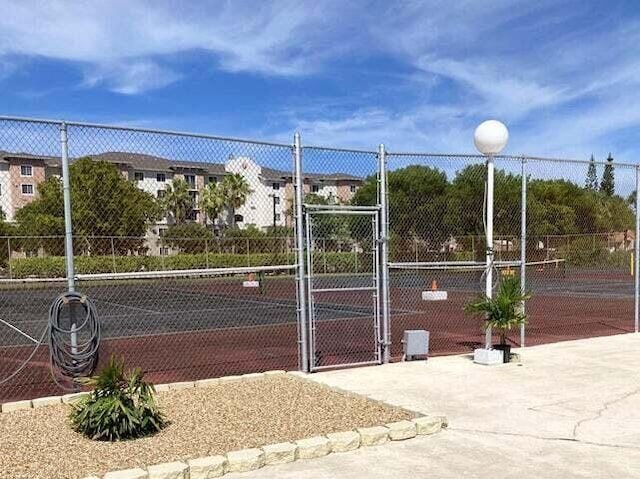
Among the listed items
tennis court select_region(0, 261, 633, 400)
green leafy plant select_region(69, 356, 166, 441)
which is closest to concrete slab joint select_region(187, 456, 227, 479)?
green leafy plant select_region(69, 356, 166, 441)

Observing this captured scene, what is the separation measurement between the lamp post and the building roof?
6.47ft

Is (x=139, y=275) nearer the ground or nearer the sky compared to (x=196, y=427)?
nearer the sky

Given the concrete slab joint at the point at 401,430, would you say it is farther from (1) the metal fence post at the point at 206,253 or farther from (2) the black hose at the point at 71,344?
(1) the metal fence post at the point at 206,253

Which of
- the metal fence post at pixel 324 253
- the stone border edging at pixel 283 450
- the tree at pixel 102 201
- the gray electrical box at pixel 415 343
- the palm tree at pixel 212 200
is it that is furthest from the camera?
the metal fence post at pixel 324 253

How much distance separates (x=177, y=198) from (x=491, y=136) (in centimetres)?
456

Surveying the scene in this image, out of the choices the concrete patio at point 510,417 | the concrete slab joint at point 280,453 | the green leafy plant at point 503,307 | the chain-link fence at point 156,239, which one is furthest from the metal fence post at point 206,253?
the concrete slab joint at point 280,453

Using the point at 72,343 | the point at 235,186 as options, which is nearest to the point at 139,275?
the point at 72,343

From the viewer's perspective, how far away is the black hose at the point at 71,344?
6578mm

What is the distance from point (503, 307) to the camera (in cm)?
883

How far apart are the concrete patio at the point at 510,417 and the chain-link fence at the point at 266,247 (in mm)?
1265

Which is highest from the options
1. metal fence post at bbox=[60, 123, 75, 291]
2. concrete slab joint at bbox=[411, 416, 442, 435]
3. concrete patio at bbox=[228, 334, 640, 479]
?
metal fence post at bbox=[60, 123, 75, 291]

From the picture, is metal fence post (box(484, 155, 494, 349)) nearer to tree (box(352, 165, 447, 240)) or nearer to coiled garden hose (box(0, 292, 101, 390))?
tree (box(352, 165, 447, 240))

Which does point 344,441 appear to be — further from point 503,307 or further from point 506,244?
point 506,244

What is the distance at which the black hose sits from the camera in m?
6.58
